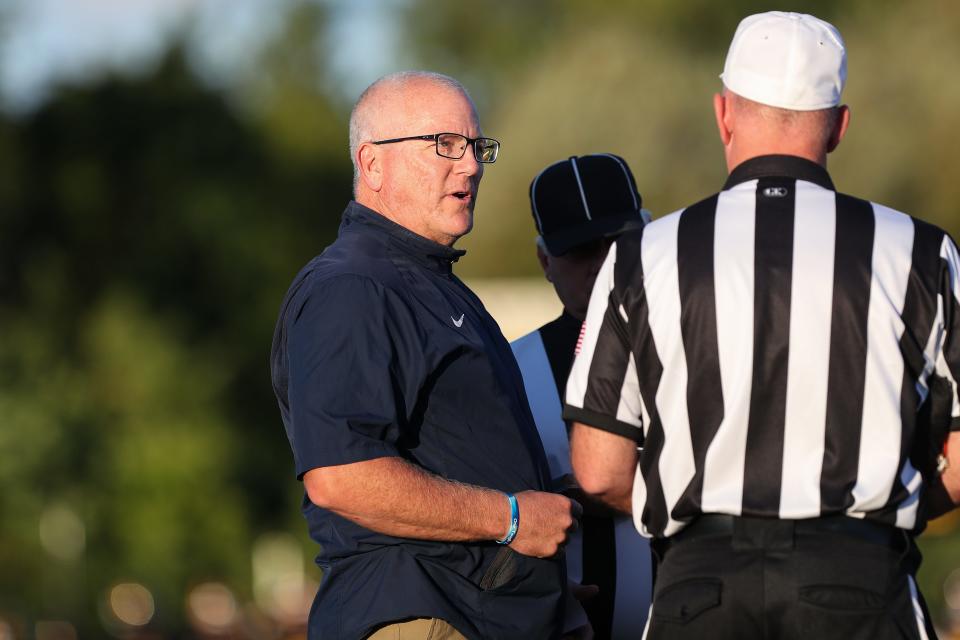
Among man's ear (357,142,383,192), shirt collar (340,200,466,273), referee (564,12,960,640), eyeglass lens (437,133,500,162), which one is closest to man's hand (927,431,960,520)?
referee (564,12,960,640)

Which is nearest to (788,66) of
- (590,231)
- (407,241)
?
(407,241)

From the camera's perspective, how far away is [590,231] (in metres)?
3.69

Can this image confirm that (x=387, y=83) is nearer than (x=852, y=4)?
Yes

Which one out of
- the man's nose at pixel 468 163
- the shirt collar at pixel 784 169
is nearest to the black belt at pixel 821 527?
the shirt collar at pixel 784 169

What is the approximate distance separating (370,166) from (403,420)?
2.06ft

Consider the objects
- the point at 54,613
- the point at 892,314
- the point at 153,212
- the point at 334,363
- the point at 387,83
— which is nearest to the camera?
the point at 892,314

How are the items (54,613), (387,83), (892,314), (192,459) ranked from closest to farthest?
1. (892,314)
2. (387,83)
3. (54,613)
4. (192,459)

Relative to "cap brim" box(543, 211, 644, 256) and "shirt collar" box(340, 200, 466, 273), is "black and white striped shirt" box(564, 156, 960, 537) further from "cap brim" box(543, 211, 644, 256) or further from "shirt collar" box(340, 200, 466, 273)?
"cap brim" box(543, 211, 644, 256)

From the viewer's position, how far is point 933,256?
2.53 metres

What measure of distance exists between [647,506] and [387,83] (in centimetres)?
114

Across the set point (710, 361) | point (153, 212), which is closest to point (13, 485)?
point (153, 212)

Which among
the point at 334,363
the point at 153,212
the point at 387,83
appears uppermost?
the point at 387,83

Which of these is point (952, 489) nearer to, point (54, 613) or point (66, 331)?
point (54, 613)

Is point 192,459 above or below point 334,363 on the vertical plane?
below
